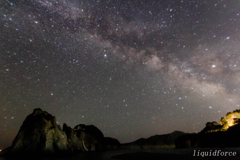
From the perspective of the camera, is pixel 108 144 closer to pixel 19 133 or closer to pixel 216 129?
pixel 216 129

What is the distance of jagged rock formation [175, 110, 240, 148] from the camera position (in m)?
59.1

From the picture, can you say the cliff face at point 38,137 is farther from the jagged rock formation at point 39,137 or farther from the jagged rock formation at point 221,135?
the jagged rock formation at point 221,135

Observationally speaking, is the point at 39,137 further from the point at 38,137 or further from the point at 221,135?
the point at 221,135

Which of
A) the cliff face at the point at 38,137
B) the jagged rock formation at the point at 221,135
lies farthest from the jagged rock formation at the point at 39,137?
the jagged rock formation at the point at 221,135

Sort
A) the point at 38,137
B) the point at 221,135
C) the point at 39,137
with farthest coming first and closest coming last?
1. the point at 221,135
2. the point at 39,137
3. the point at 38,137

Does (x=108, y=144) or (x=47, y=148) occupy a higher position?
(x=47, y=148)

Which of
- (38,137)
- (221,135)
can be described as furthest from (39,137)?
(221,135)

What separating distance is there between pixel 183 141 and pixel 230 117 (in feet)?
103

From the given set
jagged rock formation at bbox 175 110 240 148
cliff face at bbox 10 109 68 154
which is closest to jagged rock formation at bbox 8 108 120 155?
cliff face at bbox 10 109 68 154

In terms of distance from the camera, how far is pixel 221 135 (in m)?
65.8

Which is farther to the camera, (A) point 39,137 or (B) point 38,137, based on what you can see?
(A) point 39,137

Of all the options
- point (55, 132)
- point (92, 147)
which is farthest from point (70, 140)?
point (92, 147)

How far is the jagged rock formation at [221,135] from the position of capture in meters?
59.1

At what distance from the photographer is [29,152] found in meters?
40.4
